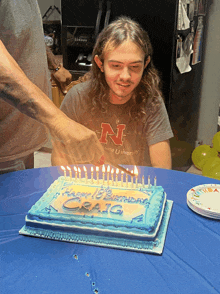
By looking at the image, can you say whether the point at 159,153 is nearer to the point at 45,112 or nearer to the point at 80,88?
the point at 80,88

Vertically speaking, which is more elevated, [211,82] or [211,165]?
[211,82]

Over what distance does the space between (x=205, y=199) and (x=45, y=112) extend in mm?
581

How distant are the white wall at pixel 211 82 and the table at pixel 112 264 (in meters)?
2.15

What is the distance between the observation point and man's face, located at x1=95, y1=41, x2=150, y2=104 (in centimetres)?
180

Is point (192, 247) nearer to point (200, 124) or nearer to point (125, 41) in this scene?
A: point (125, 41)

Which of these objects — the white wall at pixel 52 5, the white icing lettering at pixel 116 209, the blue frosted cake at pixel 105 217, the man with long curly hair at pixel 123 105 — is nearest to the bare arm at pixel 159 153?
the man with long curly hair at pixel 123 105

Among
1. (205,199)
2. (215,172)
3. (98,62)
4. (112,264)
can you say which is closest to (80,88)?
(98,62)

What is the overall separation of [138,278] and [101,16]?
76.4 inches

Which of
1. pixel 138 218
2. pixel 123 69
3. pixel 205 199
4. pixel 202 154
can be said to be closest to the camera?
pixel 138 218

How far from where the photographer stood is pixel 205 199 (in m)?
0.97

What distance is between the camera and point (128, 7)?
212 centimetres

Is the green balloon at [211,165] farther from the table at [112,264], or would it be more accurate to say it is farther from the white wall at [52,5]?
the white wall at [52,5]

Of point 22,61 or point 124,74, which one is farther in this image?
point 124,74

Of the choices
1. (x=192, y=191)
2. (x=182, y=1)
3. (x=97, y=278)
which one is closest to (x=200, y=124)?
(x=182, y=1)
